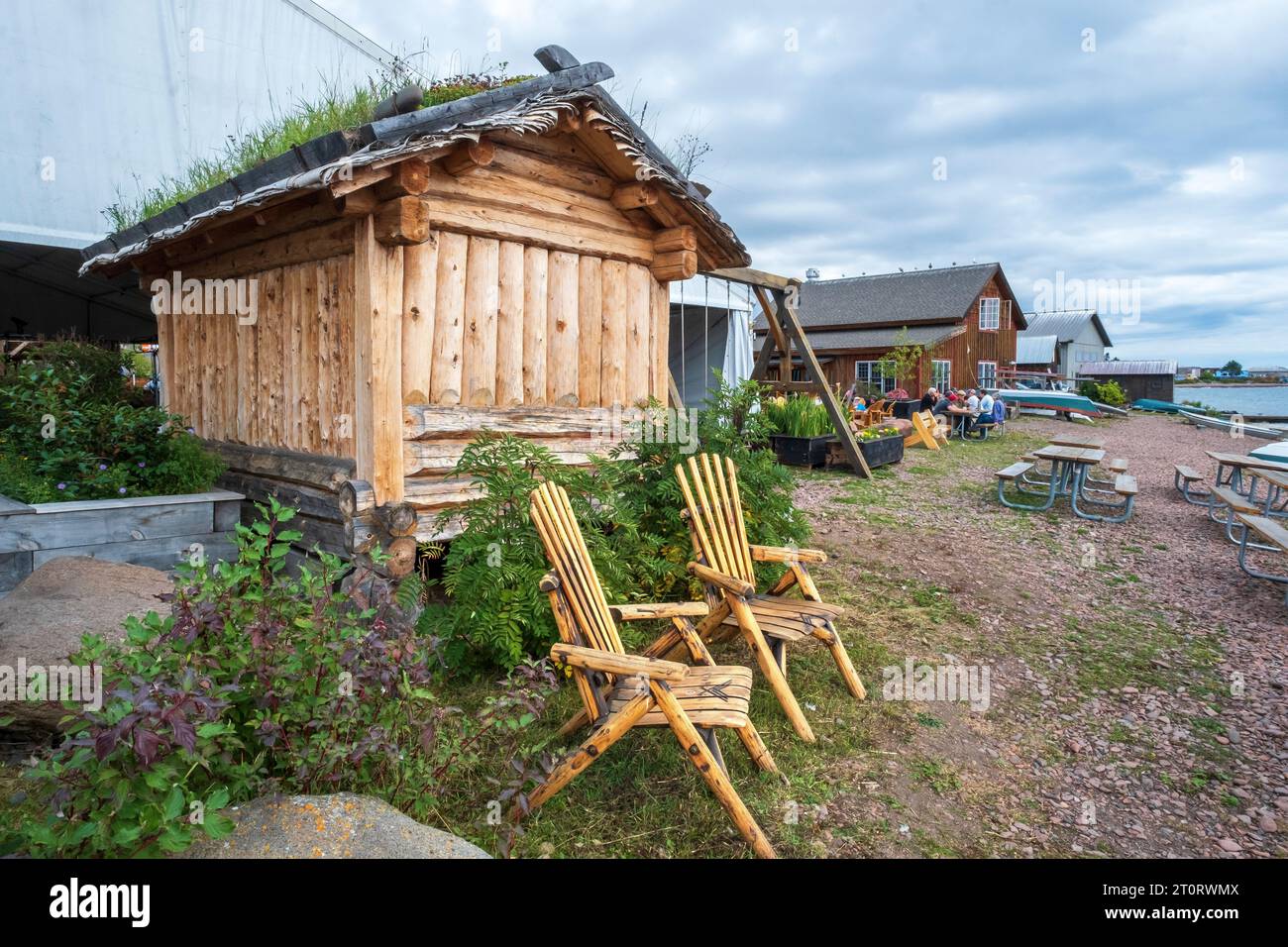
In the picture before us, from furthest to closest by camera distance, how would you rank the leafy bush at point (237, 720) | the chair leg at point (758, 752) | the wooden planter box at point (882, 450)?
the wooden planter box at point (882, 450) → the chair leg at point (758, 752) → the leafy bush at point (237, 720)

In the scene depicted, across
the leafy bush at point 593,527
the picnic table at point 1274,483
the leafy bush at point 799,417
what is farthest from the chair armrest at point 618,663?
the leafy bush at point 799,417

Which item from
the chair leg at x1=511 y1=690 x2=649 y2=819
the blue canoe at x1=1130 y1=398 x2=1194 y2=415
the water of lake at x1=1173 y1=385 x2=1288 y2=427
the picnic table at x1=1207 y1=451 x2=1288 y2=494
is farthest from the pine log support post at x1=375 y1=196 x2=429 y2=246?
the water of lake at x1=1173 y1=385 x2=1288 y2=427

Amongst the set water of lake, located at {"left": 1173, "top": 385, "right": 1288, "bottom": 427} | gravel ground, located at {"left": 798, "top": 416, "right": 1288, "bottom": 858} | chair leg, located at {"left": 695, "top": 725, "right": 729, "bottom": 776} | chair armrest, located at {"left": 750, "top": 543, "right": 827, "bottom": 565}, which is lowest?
gravel ground, located at {"left": 798, "top": 416, "right": 1288, "bottom": 858}

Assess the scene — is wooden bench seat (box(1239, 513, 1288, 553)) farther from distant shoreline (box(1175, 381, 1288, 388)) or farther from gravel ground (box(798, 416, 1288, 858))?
distant shoreline (box(1175, 381, 1288, 388))

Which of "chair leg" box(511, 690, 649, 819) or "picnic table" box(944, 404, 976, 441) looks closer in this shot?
"chair leg" box(511, 690, 649, 819)

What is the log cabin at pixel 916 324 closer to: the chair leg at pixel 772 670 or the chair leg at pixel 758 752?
the chair leg at pixel 772 670

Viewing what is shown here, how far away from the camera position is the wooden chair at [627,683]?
2.96 metres

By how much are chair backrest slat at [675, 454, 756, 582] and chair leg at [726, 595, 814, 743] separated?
21.4 inches

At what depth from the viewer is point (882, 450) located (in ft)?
42.8

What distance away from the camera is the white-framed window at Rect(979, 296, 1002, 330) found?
32056mm

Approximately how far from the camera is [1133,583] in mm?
6707

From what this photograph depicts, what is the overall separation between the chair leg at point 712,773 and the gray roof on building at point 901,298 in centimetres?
2939

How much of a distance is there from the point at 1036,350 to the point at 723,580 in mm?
45610
